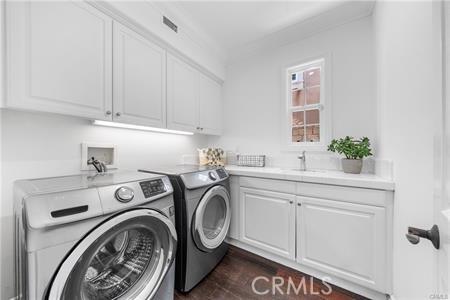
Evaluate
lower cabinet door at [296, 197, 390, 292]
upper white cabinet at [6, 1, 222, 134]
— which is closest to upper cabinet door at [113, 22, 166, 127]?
upper white cabinet at [6, 1, 222, 134]

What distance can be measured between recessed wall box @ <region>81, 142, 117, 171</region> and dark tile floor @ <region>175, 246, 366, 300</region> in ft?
4.08

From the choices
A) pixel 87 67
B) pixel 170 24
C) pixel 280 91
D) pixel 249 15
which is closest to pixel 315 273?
pixel 280 91

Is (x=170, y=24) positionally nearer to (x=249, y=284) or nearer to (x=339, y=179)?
(x=339, y=179)

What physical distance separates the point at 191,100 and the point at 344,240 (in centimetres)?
204

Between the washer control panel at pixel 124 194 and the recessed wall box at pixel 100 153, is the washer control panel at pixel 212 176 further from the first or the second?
the recessed wall box at pixel 100 153

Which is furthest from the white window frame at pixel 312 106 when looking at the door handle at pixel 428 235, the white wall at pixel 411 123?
the door handle at pixel 428 235

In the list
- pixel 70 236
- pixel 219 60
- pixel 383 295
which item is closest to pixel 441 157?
pixel 70 236

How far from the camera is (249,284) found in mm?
1527

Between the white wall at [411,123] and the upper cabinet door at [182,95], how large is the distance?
72.3 inches

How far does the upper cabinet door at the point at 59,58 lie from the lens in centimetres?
101

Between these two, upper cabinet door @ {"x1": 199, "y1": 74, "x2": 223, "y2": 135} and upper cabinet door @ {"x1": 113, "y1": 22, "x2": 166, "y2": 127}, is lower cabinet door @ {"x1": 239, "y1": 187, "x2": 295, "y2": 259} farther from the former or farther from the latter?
upper cabinet door @ {"x1": 113, "y1": 22, "x2": 166, "y2": 127}

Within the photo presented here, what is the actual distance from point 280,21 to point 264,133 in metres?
1.28

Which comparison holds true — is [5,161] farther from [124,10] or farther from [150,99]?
[124,10]

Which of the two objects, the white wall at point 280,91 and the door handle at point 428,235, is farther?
the white wall at point 280,91
